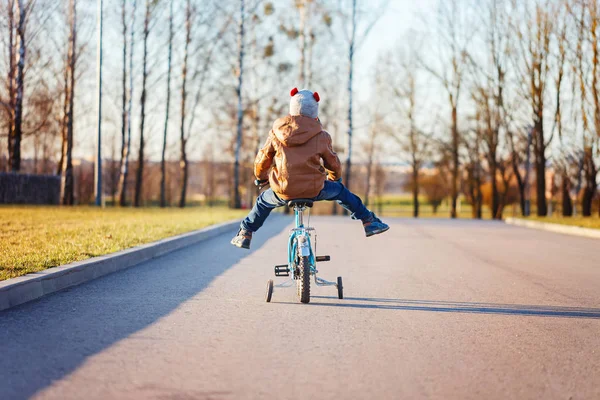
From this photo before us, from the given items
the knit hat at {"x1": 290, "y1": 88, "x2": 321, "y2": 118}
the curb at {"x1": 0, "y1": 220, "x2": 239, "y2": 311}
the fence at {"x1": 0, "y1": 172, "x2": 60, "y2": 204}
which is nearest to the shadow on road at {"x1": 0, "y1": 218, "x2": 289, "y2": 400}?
the curb at {"x1": 0, "y1": 220, "x2": 239, "y2": 311}

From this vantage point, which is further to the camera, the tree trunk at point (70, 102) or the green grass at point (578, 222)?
the tree trunk at point (70, 102)

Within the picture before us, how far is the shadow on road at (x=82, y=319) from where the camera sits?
4141 mm

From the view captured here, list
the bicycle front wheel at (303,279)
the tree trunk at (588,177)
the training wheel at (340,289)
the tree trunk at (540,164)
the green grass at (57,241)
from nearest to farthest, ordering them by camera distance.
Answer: the bicycle front wheel at (303,279), the training wheel at (340,289), the green grass at (57,241), the tree trunk at (540,164), the tree trunk at (588,177)

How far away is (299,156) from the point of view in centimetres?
635

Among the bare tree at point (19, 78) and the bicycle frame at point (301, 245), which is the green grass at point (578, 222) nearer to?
the bicycle frame at point (301, 245)

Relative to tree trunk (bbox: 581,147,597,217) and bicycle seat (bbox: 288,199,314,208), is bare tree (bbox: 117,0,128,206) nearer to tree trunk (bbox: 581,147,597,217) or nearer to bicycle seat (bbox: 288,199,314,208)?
tree trunk (bbox: 581,147,597,217)

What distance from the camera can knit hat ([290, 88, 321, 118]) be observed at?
643 centimetres

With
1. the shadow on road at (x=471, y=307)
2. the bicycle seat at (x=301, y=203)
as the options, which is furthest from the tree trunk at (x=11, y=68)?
the shadow on road at (x=471, y=307)

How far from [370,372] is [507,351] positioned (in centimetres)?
116

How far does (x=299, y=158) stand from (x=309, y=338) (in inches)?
73.3

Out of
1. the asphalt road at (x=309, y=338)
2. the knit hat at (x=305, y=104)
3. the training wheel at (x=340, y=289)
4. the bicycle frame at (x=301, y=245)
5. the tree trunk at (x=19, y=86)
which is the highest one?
the tree trunk at (x=19, y=86)

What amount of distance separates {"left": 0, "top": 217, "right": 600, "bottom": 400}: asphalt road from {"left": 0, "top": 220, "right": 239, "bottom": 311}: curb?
0.56ft

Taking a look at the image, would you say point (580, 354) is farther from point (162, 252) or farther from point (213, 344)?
point (162, 252)

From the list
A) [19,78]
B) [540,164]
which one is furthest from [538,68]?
[19,78]
